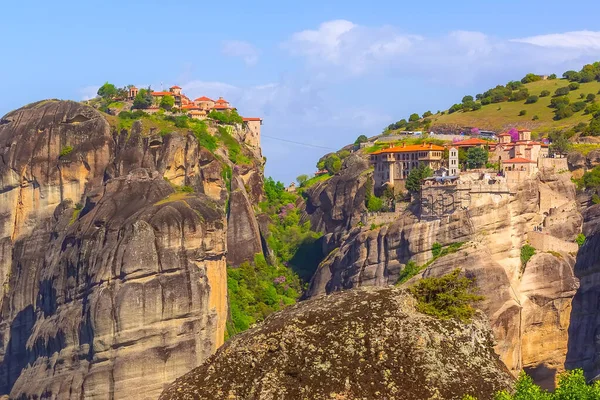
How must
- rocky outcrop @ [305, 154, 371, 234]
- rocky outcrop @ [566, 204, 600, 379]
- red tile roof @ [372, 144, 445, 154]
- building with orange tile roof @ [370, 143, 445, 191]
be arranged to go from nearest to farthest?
rocky outcrop @ [566, 204, 600, 379] < building with orange tile roof @ [370, 143, 445, 191] < red tile roof @ [372, 144, 445, 154] < rocky outcrop @ [305, 154, 371, 234]

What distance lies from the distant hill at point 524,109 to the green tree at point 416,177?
64.4ft

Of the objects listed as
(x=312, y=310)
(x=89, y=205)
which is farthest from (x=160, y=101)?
(x=312, y=310)

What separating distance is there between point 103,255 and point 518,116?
5614 cm

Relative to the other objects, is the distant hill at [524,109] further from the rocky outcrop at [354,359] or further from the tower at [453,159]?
the rocky outcrop at [354,359]

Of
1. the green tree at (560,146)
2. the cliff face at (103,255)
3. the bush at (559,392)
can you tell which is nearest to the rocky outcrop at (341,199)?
the cliff face at (103,255)

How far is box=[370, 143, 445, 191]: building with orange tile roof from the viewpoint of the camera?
126750 millimetres

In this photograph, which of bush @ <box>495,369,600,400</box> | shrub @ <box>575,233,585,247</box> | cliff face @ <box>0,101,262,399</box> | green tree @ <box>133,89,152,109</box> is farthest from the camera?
green tree @ <box>133,89,152,109</box>

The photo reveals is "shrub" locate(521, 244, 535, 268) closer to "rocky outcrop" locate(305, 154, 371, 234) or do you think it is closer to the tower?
the tower

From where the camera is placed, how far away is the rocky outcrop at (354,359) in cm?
4272

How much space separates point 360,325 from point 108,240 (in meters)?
69.4

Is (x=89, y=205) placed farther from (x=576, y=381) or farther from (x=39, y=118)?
(x=576, y=381)

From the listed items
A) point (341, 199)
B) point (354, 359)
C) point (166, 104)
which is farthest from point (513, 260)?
point (354, 359)

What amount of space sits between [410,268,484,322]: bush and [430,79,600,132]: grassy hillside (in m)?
96.3

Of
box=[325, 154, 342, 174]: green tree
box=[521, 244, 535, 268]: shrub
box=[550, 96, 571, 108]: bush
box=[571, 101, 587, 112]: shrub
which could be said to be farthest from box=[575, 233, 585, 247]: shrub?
box=[550, 96, 571, 108]: bush
